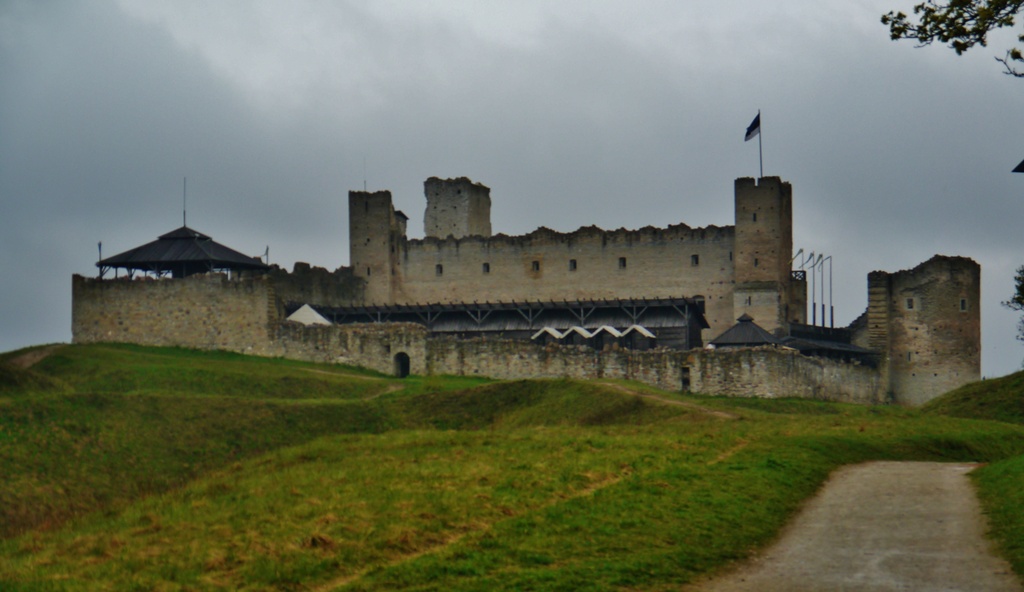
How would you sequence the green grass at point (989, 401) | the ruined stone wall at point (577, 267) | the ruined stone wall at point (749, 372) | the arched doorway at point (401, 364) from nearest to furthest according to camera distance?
the green grass at point (989, 401) < the ruined stone wall at point (749, 372) < the arched doorway at point (401, 364) < the ruined stone wall at point (577, 267)

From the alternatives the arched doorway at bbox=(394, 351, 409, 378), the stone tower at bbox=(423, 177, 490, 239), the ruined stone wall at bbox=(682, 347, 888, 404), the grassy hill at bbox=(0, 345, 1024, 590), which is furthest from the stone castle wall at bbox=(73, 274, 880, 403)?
the stone tower at bbox=(423, 177, 490, 239)

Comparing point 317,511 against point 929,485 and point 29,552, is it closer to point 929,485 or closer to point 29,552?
point 29,552

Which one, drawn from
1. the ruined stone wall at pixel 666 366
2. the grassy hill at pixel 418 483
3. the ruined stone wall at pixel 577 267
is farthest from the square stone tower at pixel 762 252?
the grassy hill at pixel 418 483

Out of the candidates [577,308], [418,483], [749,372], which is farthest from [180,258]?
[418,483]

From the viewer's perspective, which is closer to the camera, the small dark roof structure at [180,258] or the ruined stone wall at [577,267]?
the small dark roof structure at [180,258]

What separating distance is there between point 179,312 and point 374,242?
16322 mm

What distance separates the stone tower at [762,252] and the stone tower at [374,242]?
695 inches

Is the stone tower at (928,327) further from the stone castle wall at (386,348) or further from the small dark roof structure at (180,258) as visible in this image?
the small dark roof structure at (180,258)

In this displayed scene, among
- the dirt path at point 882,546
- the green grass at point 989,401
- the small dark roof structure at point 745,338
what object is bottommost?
the dirt path at point 882,546

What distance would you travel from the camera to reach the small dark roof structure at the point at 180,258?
64.4 metres

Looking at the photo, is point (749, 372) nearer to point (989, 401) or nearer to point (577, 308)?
point (989, 401)

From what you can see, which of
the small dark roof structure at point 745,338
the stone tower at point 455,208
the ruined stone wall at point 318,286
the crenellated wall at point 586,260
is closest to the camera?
the small dark roof structure at point 745,338

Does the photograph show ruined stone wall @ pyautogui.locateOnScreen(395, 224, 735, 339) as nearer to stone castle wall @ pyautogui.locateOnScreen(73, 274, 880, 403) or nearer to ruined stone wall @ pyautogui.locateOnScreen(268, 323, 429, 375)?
stone castle wall @ pyautogui.locateOnScreen(73, 274, 880, 403)

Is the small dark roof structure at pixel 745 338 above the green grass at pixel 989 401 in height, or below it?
above
